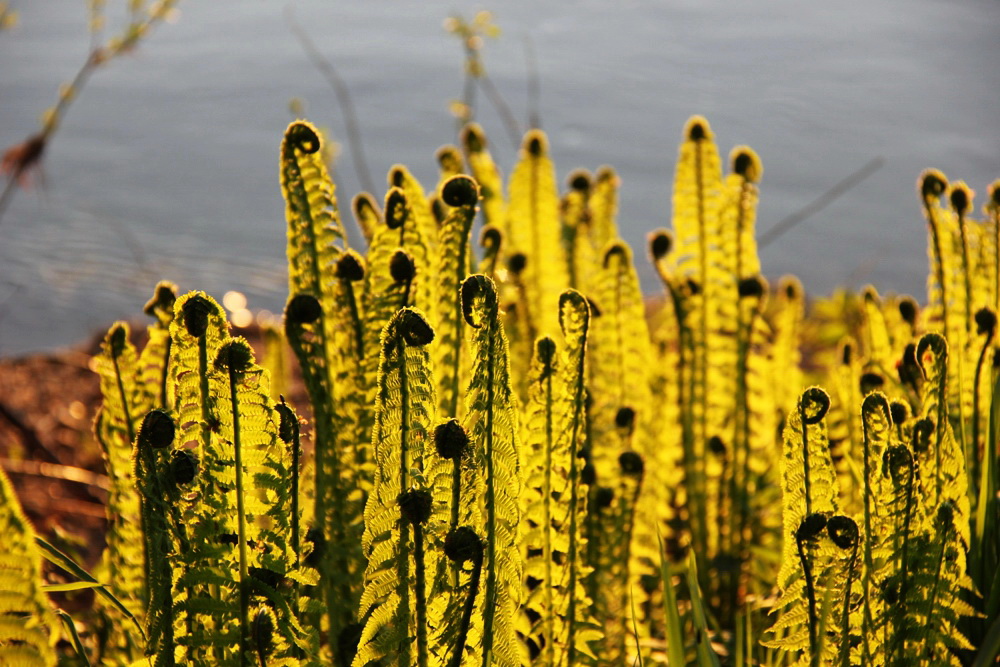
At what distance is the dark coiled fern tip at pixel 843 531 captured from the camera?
2.86ft

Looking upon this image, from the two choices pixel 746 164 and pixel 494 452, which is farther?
pixel 746 164

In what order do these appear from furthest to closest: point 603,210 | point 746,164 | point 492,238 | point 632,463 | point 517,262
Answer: point 603,210 → point 746,164 → point 517,262 → point 492,238 → point 632,463

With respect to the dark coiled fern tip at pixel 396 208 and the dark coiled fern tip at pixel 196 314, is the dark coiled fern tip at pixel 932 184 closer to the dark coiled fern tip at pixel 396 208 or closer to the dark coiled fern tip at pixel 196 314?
the dark coiled fern tip at pixel 396 208

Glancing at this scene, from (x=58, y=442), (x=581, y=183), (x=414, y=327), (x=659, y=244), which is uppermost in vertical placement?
(x=581, y=183)

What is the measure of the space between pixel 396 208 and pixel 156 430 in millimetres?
523

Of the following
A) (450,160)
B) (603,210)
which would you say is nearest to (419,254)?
(450,160)

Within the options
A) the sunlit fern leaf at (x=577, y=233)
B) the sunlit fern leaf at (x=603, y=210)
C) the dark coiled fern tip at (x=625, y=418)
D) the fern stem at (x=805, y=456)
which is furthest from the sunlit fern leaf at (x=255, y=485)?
the sunlit fern leaf at (x=603, y=210)

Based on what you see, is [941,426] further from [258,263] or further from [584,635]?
[258,263]

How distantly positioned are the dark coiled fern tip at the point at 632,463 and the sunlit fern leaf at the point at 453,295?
8.5 inches

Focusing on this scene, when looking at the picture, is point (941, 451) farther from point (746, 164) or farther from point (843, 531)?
Result: point (746, 164)

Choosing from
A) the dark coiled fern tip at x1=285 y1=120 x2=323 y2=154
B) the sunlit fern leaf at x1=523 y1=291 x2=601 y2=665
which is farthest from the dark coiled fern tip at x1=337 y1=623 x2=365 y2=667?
the dark coiled fern tip at x1=285 y1=120 x2=323 y2=154

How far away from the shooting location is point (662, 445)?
1853mm

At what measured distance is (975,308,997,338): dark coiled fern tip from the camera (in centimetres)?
131

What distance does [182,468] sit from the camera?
0.83 m
